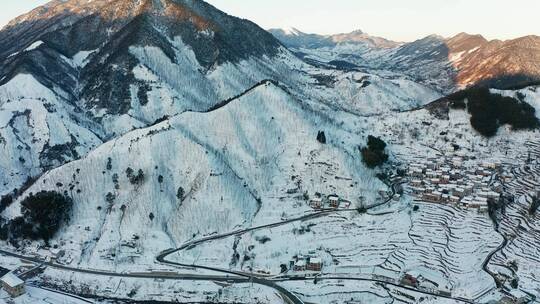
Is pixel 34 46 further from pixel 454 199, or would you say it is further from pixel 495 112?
pixel 495 112

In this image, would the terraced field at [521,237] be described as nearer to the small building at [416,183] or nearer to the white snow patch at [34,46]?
the small building at [416,183]

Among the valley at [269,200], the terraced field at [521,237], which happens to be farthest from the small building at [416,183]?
the terraced field at [521,237]

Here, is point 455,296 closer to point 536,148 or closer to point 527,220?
point 527,220

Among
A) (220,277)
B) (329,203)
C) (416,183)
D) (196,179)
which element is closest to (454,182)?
(416,183)

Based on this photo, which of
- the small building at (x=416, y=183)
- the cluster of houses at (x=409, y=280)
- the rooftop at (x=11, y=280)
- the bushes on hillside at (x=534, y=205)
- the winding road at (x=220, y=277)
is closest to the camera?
the cluster of houses at (x=409, y=280)

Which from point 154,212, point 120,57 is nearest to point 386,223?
point 154,212
